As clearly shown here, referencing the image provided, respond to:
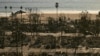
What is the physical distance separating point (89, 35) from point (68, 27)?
162 cm

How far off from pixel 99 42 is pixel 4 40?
4.54m

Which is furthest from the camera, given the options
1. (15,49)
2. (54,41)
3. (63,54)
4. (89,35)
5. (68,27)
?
(68,27)

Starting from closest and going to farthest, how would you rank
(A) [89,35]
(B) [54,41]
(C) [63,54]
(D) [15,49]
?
(C) [63,54], (D) [15,49], (B) [54,41], (A) [89,35]

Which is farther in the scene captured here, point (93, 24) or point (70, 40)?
point (93, 24)

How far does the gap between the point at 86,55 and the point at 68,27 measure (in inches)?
183

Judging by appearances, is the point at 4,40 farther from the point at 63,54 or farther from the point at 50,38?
the point at 63,54

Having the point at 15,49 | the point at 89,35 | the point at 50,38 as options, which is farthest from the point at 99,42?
the point at 15,49

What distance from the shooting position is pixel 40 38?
1473cm

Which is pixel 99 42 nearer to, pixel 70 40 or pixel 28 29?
pixel 70 40

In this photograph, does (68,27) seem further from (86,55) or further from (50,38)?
(86,55)

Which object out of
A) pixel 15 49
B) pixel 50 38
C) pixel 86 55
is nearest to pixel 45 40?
pixel 50 38

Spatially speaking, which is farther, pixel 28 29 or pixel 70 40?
pixel 28 29

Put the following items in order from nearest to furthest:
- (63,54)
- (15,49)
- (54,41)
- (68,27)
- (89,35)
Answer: (63,54) < (15,49) < (54,41) < (89,35) < (68,27)

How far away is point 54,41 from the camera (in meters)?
14.0
